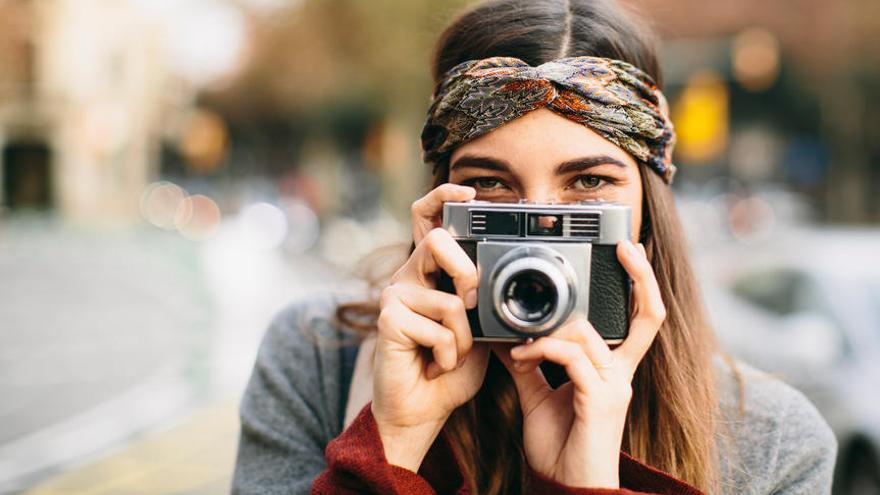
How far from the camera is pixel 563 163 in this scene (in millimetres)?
1984

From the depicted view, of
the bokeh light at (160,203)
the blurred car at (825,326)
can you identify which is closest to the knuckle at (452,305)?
the blurred car at (825,326)

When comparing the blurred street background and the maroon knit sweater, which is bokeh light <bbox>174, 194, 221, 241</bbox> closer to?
the blurred street background

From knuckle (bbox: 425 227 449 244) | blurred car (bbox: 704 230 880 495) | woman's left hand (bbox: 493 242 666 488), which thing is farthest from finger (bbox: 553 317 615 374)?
blurred car (bbox: 704 230 880 495)

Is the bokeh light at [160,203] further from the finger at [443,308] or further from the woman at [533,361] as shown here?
the finger at [443,308]

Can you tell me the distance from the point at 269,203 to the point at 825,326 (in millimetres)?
25416

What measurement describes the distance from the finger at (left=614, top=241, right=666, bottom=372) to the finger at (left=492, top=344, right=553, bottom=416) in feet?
0.66

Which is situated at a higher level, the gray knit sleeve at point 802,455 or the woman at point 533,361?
the woman at point 533,361

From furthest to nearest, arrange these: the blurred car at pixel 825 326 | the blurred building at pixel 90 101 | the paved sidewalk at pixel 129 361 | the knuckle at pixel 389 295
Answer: the blurred building at pixel 90 101 < the blurred car at pixel 825 326 < the paved sidewalk at pixel 129 361 < the knuckle at pixel 389 295

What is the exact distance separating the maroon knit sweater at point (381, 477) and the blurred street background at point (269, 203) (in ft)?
3.71

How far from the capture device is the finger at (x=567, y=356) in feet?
5.68

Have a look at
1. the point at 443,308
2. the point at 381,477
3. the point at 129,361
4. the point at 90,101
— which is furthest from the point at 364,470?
the point at 90,101

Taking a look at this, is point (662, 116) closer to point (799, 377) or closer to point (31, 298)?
point (799, 377)

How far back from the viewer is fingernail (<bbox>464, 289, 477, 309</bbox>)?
181 cm

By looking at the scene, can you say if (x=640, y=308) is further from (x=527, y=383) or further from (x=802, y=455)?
(x=802, y=455)
